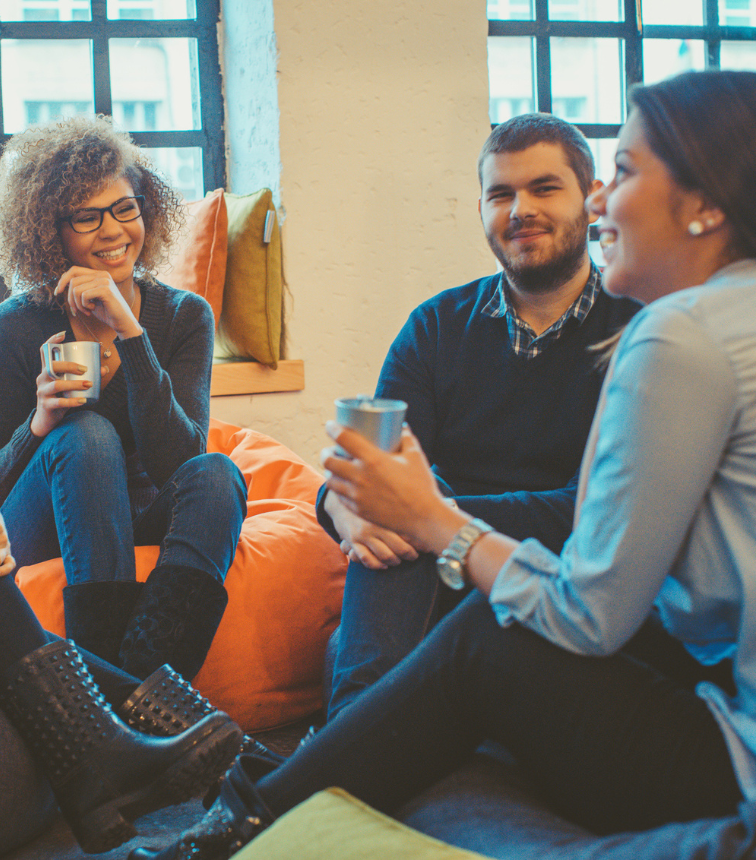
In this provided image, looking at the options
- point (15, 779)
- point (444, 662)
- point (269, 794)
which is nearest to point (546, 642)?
point (444, 662)

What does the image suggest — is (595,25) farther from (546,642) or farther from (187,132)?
A: (546,642)

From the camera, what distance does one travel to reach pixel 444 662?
2.72 ft

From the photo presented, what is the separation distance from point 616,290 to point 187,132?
224 cm

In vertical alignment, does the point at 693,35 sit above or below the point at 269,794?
above

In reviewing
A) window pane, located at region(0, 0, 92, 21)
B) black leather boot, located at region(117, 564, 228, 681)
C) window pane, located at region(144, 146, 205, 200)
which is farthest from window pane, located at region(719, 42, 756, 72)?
black leather boot, located at region(117, 564, 228, 681)

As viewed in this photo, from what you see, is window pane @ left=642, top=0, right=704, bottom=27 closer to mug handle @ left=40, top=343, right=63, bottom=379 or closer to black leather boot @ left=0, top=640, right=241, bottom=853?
mug handle @ left=40, top=343, right=63, bottom=379

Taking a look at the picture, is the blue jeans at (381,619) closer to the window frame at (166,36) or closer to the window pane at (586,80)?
the window frame at (166,36)

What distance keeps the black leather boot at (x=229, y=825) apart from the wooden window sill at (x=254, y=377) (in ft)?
5.14

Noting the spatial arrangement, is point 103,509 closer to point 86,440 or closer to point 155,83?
point 86,440

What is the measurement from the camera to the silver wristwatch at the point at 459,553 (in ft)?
2.70

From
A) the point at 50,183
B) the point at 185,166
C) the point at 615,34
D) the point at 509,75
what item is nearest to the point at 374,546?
the point at 50,183

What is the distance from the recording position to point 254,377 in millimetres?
2408

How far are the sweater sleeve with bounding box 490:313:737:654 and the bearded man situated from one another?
598 mm

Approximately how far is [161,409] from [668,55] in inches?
97.0
